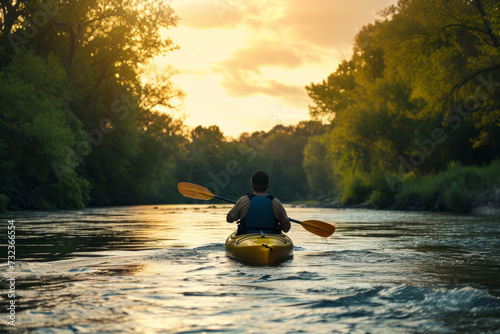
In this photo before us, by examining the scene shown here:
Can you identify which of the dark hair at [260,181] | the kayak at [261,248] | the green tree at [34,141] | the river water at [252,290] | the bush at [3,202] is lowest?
the river water at [252,290]

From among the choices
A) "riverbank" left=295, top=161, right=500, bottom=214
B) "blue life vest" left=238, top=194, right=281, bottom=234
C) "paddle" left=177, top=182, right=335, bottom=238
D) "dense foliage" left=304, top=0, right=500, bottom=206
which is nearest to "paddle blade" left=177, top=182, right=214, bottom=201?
"paddle" left=177, top=182, right=335, bottom=238

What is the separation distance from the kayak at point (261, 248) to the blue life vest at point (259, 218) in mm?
222

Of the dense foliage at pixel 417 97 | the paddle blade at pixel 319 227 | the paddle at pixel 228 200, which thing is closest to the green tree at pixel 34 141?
the paddle at pixel 228 200

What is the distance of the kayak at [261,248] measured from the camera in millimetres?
7941

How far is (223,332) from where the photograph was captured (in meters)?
4.24

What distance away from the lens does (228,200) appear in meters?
11.5

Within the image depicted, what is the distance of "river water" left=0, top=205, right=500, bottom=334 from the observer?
450 cm

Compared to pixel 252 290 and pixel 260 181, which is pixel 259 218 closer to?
pixel 260 181

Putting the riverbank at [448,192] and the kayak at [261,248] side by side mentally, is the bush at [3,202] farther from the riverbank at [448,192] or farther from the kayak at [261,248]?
the riverbank at [448,192]

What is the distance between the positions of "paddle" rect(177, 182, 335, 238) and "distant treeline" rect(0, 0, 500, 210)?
1375cm

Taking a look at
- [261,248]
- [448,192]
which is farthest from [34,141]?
[261,248]

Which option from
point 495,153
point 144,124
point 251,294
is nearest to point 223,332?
point 251,294

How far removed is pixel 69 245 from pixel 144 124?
3414 cm

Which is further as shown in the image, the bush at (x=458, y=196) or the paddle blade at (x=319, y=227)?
the bush at (x=458, y=196)
